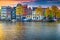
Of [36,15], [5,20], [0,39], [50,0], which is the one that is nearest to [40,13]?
[36,15]

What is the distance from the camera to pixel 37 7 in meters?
6.05

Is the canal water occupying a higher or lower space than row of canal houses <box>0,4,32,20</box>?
lower

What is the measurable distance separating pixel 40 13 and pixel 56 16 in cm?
49

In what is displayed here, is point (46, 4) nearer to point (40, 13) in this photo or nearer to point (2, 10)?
point (40, 13)

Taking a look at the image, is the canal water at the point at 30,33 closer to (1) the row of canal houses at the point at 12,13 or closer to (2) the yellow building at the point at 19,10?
(1) the row of canal houses at the point at 12,13

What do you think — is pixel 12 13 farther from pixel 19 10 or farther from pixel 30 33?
pixel 30 33

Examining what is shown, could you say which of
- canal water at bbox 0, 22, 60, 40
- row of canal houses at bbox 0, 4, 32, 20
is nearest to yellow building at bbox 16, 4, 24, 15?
row of canal houses at bbox 0, 4, 32, 20

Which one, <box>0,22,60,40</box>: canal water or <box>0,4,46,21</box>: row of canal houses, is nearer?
<box>0,22,60,40</box>: canal water

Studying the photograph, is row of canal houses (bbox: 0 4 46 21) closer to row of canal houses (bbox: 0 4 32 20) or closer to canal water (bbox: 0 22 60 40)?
row of canal houses (bbox: 0 4 32 20)

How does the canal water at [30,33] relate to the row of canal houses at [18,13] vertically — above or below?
below

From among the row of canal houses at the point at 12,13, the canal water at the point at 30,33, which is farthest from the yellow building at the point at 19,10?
the canal water at the point at 30,33

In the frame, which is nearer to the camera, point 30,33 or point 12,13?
point 30,33

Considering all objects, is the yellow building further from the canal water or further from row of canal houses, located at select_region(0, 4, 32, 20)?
the canal water

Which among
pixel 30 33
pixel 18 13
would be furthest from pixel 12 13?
pixel 30 33
